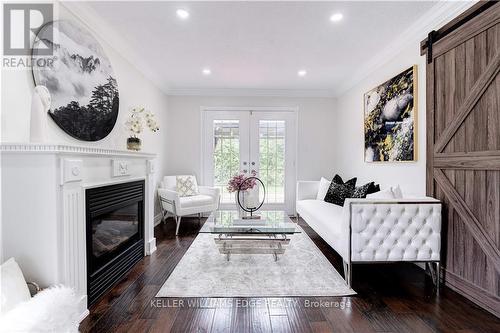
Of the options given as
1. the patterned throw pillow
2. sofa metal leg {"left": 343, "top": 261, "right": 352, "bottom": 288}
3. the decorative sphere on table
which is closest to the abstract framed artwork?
sofa metal leg {"left": 343, "top": 261, "right": 352, "bottom": 288}

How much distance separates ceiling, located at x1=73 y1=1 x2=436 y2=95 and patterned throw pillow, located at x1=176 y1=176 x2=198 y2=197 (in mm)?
1748

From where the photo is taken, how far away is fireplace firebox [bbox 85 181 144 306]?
195cm

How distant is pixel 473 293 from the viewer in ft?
Answer: 6.47

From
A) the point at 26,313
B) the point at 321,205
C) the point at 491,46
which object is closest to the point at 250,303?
the point at 26,313

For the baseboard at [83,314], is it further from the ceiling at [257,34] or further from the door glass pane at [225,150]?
the door glass pane at [225,150]

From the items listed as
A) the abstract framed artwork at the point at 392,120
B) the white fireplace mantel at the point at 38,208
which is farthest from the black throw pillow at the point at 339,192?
the white fireplace mantel at the point at 38,208

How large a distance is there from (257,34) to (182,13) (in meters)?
0.81

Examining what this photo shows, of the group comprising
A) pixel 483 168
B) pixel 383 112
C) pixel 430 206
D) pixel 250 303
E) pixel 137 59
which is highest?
pixel 137 59

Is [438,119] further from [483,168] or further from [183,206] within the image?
[183,206]

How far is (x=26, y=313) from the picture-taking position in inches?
47.1

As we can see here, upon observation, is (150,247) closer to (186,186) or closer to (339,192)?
(186,186)

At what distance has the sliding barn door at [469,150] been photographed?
6.05 ft

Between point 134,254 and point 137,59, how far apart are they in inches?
99.0

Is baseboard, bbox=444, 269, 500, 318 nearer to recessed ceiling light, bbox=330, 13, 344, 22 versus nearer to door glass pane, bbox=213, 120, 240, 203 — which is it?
recessed ceiling light, bbox=330, 13, 344, 22
